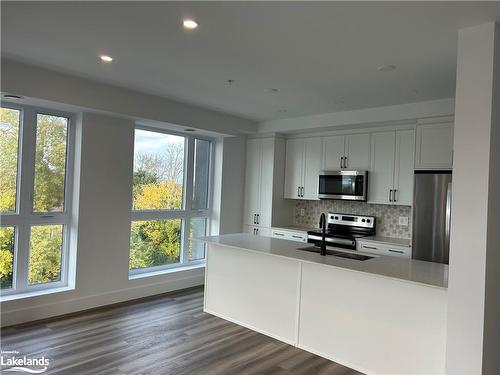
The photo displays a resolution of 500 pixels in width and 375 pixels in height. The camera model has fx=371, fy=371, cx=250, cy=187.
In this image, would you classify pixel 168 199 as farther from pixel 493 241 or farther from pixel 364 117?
pixel 493 241

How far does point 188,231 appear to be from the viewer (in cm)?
572

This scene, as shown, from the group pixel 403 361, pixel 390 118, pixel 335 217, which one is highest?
pixel 390 118

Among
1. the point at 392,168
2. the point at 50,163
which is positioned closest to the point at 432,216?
the point at 392,168

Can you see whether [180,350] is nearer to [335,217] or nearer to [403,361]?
[403,361]

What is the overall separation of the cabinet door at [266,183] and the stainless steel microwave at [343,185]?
32.3 inches

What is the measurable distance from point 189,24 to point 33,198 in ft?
9.13

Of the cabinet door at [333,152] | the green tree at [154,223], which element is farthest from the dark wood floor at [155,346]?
the cabinet door at [333,152]

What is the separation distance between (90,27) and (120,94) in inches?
67.8

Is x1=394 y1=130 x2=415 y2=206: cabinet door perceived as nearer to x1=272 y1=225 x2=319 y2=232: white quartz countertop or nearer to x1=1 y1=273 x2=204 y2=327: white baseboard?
x1=272 y1=225 x2=319 y2=232: white quartz countertop

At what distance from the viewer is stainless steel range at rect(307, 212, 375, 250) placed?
4.99 m

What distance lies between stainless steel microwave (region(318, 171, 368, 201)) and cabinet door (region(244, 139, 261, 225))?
1104 mm

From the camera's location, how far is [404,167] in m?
4.68

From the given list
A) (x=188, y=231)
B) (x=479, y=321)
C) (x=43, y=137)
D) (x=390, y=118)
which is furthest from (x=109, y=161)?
(x=479, y=321)

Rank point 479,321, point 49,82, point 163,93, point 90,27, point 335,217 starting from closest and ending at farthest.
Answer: point 479,321
point 90,27
point 49,82
point 163,93
point 335,217
